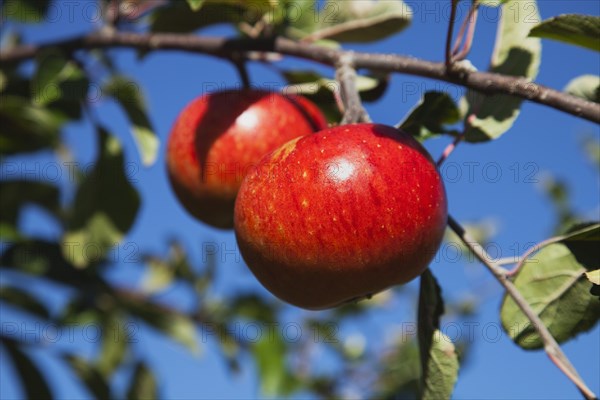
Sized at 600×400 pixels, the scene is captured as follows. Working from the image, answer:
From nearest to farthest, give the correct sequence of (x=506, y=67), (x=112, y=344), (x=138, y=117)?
(x=506, y=67)
(x=138, y=117)
(x=112, y=344)

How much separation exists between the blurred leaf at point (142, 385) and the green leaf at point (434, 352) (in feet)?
3.55

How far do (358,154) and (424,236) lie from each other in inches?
5.5

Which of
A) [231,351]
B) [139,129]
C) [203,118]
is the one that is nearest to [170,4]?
[139,129]

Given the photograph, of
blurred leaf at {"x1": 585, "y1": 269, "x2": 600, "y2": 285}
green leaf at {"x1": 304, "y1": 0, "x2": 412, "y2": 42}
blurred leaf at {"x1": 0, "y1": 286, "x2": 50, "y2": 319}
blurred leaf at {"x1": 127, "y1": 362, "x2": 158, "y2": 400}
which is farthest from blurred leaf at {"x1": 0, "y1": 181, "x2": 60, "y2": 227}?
blurred leaf at {"x1": 585, "y1": 269, "x2": 600, "y2": 285}

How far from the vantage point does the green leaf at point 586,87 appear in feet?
3.61

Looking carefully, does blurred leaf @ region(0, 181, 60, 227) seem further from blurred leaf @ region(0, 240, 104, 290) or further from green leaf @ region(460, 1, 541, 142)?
green leaf @ region(460, 1, 541, 142)

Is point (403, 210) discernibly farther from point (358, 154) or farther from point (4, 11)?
point (4, 11)

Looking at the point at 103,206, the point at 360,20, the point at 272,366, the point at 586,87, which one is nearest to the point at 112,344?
the point at 272,366

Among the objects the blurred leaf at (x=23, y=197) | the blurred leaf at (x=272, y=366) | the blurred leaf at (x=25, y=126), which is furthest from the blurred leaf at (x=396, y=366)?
the blurred leaf at (x=25, y=126)

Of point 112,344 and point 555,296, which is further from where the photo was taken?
point 112,344

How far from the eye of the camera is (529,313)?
97cm

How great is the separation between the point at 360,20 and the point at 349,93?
0.53 m

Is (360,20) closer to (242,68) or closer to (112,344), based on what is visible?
(242,68)

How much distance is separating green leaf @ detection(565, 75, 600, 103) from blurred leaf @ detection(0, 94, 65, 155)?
1.24m
